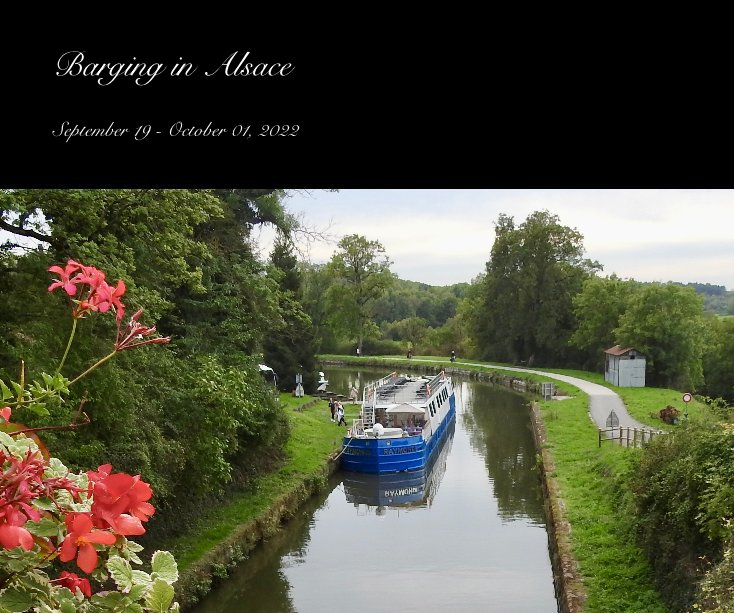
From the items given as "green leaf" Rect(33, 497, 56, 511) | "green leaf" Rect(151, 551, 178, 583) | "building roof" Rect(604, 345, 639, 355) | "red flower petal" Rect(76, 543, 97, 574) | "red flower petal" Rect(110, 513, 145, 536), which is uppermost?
"building roof" Rect(604, 345, 639, 355)

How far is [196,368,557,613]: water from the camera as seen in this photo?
441 inches

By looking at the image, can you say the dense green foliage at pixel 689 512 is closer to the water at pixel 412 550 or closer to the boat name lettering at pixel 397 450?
the water at pixel 412 550

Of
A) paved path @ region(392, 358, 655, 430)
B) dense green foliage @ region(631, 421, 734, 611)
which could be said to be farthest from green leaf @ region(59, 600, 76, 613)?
paved path @ region(392, 358, 655, 430)

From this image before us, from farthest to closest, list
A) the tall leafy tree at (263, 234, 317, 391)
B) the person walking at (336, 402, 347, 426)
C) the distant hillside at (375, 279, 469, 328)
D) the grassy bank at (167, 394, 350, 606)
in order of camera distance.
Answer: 1. the distant hillside at (375, 279, 469, 328)
2. the tall leafy tree at (263, 234, 317, 391)
3. the person walking at (336, 402, 347, 426)
4. the grassy bank at (167, 394, 350, 606)

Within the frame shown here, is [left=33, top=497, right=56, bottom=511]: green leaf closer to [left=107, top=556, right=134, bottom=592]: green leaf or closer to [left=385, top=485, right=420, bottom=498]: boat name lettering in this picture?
[left=107, top=556, right=134, bottom=592]: green leaf

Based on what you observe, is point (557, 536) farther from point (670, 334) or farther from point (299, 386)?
point (670, 334)

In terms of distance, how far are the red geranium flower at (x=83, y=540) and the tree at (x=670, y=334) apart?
1361 inches

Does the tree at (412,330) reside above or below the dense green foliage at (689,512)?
above

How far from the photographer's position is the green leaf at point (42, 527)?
144 cm

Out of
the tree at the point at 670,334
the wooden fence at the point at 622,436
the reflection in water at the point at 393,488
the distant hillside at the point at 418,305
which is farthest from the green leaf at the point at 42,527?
the distant hillside at the point at 418,305

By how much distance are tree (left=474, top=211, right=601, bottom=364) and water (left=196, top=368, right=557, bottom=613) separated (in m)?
25.0

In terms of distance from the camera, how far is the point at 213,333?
46.2 feet
